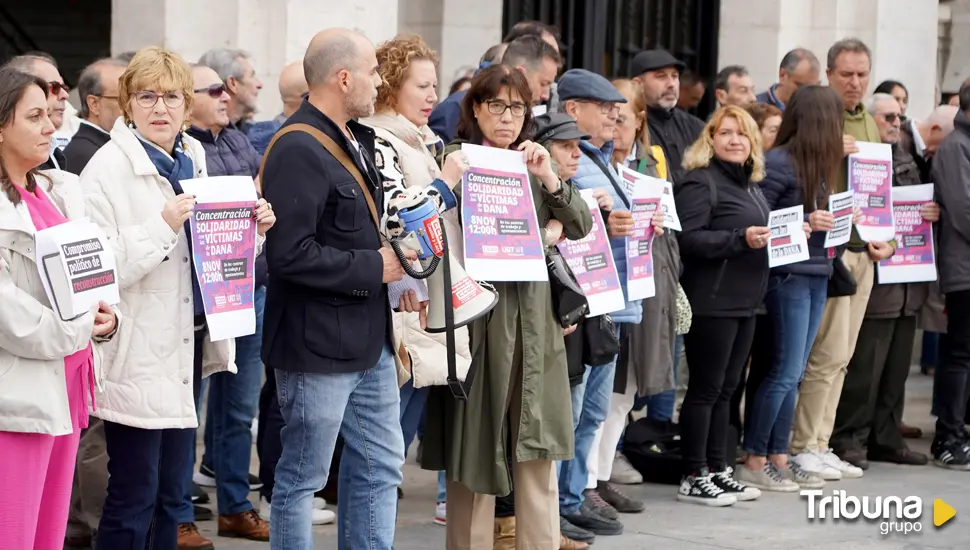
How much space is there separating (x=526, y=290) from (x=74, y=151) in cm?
190

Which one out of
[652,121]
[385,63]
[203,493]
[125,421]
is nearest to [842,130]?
[652,121]

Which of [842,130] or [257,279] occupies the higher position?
[842,130]

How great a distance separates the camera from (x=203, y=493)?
729 cm

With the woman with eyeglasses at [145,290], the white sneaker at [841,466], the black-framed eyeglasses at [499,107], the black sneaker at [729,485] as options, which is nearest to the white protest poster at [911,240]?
the white sneaker at [841,466]

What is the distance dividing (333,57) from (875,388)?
515 cm

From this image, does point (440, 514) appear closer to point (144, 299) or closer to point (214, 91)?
point (214, 91)

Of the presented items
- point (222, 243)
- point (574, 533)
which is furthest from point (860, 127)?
point (222, 243)

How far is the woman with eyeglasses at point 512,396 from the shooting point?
579 centimetres

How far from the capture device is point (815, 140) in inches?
312

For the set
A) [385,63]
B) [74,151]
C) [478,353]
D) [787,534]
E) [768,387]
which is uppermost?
[385,63]

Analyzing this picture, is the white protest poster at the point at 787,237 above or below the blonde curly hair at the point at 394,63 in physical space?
below

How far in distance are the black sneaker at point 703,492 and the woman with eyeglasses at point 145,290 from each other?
10.6 feet

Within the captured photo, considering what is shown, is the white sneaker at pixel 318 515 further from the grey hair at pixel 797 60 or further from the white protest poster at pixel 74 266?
the grey hair at pixel 797 60

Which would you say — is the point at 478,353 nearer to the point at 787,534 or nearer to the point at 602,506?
the point at 602,506
